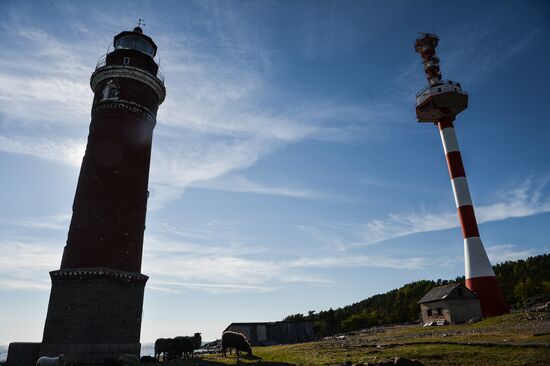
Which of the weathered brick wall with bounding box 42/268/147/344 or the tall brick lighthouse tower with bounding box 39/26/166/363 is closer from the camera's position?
the weathered brick wall with bounding box 42/268/147/344

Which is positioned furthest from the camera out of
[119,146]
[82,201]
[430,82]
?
[430,82]

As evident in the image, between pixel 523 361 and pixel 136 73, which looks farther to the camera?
pixel 136 73

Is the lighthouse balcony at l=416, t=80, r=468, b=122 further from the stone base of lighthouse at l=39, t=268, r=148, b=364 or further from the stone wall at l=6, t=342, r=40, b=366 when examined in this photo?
the stone wall at l=6, t=342, r=40, b=366

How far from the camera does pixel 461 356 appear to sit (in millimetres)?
13664

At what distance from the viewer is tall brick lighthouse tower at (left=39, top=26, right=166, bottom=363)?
19.4 metres

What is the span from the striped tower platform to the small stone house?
1225 mm

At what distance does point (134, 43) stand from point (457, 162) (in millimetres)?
33605

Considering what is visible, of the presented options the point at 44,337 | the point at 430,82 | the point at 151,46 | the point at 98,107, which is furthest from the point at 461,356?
the point at 430,82

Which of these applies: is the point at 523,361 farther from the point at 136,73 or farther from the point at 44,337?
the point at 136,73

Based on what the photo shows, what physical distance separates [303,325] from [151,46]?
107 ft

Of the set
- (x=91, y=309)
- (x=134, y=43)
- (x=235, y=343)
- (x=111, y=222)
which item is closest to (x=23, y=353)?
(x=91, y=309)

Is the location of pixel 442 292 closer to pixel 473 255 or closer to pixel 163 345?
pixel 473 255

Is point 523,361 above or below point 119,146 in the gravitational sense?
below

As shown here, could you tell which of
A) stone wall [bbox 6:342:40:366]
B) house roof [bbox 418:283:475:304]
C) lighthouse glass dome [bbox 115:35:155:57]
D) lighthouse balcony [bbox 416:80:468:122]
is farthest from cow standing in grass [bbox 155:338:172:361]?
lighthouse balcony [bbox 416:80:468:122]
